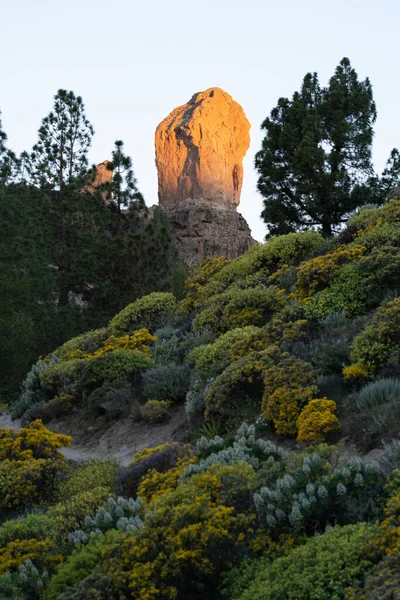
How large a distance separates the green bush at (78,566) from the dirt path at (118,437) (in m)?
3.77

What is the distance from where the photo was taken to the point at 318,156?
75.5ft

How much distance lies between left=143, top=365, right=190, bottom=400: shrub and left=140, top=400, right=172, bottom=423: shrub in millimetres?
533

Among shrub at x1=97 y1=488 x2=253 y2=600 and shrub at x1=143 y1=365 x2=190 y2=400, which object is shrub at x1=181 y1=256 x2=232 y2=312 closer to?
shrub at x1=143 y1=365 x2=190 y2=400

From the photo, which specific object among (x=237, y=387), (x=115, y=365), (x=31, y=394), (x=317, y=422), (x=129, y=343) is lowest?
(x=317, y=422)

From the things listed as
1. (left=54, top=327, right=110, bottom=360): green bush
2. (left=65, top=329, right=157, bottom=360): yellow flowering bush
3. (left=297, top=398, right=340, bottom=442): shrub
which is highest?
(left=54, top=327, right=110, bottom=360): green bush

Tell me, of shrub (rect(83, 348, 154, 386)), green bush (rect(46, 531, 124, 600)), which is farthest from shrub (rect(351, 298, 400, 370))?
shrub (rect(83, 348, 154, 386))

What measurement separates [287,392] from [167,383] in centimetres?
358

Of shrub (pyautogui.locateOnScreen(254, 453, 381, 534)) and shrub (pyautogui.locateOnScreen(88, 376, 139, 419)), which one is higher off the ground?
shrub (pyautogui.locateOnScreen(88, 376, 139, 419))

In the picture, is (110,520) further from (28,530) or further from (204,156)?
(204,156)

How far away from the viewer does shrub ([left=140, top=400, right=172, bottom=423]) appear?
11008 millimetres

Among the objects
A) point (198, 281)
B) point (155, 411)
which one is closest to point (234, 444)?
point (155, 411)

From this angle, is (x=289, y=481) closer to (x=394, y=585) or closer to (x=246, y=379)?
(x=394, y=585)

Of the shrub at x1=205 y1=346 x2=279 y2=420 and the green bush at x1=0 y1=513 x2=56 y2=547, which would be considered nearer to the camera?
the green bush at x1=0 y1=513 x2=56 y2=547

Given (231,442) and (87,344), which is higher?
(87,344)
